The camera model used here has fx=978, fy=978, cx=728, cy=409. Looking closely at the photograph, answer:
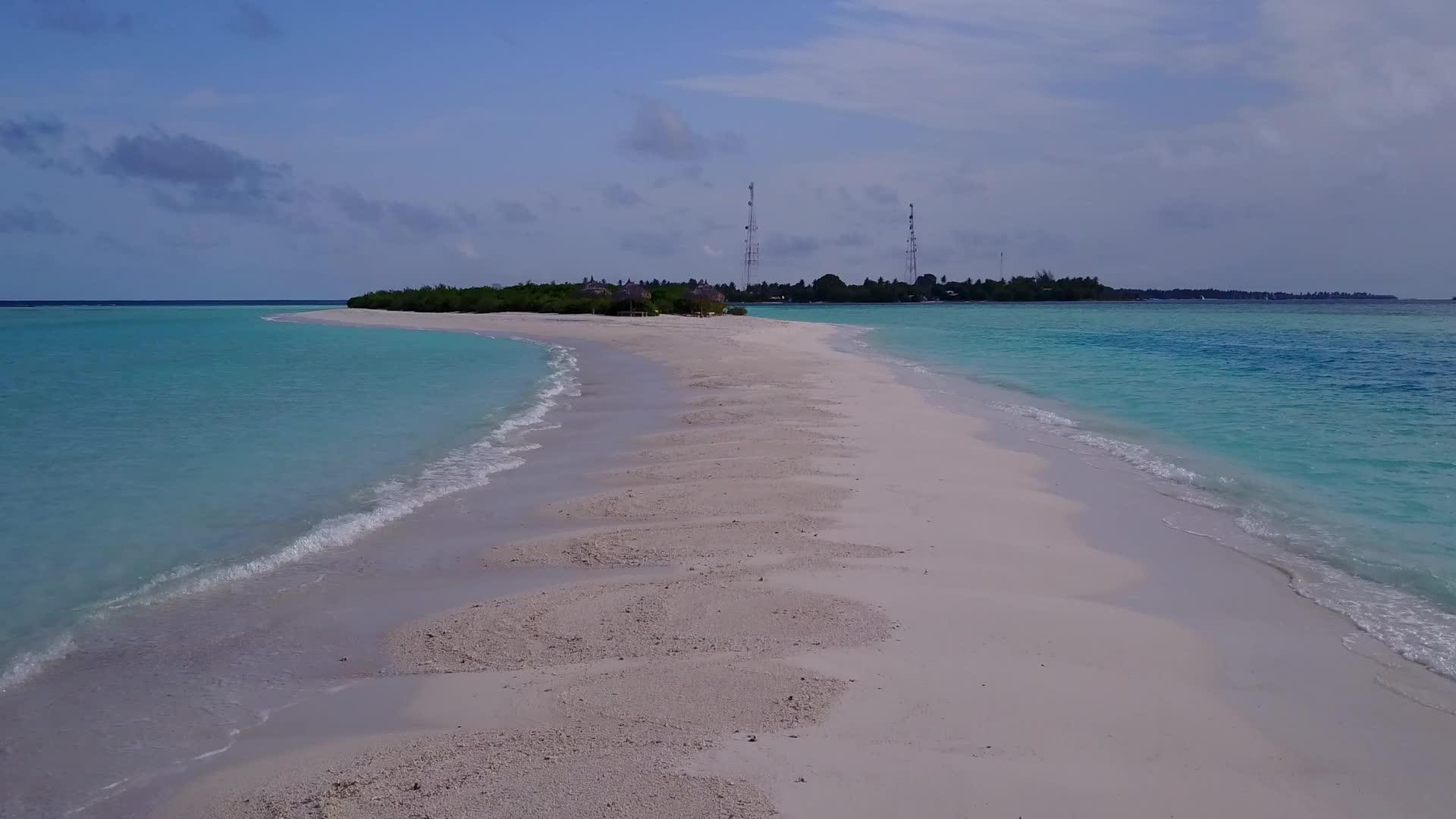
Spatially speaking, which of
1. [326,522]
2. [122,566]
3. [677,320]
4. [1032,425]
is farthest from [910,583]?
[677,320]

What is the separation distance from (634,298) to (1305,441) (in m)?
42.9

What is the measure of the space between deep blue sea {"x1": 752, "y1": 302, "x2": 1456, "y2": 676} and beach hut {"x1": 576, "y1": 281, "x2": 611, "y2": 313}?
2700 cm

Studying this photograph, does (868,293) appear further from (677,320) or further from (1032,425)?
(1032,425)

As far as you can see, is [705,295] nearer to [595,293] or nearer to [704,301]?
[704,301]

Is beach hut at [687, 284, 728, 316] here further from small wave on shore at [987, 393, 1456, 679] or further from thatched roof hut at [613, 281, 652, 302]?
small wave on shore at [987, 393, 1456, 679]

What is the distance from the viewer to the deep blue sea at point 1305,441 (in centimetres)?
624

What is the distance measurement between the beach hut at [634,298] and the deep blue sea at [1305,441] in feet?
73.7

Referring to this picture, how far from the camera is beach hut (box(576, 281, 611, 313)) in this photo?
56.0 m

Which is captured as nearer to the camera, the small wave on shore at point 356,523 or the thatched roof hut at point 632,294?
the small wave on shore at point 356,523

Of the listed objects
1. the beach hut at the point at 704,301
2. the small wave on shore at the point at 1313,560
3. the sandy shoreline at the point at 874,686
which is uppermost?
the beach hut at the point at 704,301

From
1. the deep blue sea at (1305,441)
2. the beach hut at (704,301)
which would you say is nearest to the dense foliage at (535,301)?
the beach hut at (704,301)

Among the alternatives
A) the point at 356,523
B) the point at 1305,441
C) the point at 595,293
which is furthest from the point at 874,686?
the point at 595,293

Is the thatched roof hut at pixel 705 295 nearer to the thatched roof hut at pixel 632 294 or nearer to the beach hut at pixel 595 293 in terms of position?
the thatched roof hut at pixel 632 294

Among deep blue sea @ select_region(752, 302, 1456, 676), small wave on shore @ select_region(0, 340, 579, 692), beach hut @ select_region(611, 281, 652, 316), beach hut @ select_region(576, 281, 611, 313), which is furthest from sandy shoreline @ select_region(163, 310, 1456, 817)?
beach hut @ select_region(576, 281, 611, 313)
